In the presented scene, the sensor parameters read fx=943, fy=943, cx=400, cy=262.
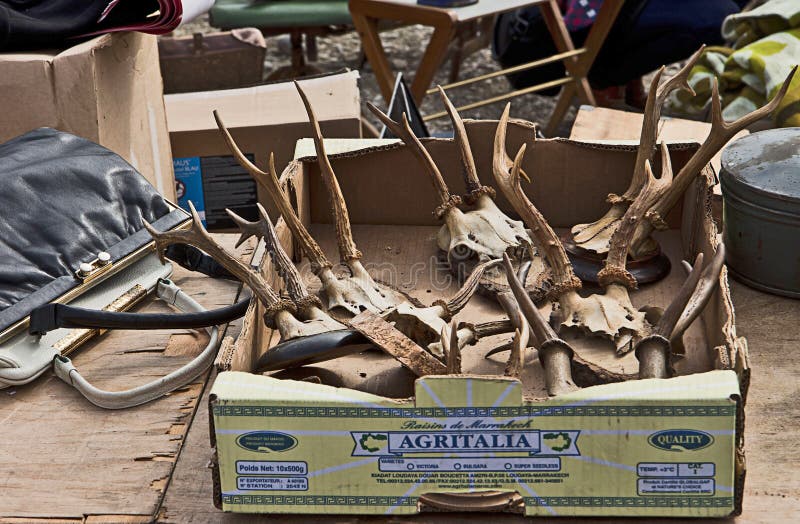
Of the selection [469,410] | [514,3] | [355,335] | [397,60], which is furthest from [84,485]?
[397,60]

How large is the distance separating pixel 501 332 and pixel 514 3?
2.16m

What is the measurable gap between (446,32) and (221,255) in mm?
1921

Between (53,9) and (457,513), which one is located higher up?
(53,9)

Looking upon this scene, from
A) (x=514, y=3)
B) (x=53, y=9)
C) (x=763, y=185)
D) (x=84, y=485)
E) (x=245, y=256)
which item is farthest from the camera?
(x=514, y=3)

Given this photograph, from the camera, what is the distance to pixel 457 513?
100 cm

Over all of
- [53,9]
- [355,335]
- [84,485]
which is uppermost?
[53,9]

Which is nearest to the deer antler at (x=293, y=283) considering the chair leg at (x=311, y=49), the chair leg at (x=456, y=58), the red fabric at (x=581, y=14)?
the red fabric at (x=581, y=14)

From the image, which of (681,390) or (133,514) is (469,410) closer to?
(681,390)

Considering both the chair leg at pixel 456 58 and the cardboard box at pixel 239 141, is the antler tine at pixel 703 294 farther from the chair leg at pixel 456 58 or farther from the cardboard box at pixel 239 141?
the chair leg at pixel 456 58

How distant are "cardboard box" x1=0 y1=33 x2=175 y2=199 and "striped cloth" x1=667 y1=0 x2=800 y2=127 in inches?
54.1

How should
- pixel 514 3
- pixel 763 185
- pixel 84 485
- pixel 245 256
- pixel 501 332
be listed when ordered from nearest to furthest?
pixel 84 485, pixel 501 332, pixel 763 185, pixel 245 256, pixel 514 3

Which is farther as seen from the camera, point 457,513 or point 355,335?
point 355,335

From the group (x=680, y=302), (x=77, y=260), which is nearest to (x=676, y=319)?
(x=680, y=302)

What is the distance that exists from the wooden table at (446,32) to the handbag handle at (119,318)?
70.6 inches
